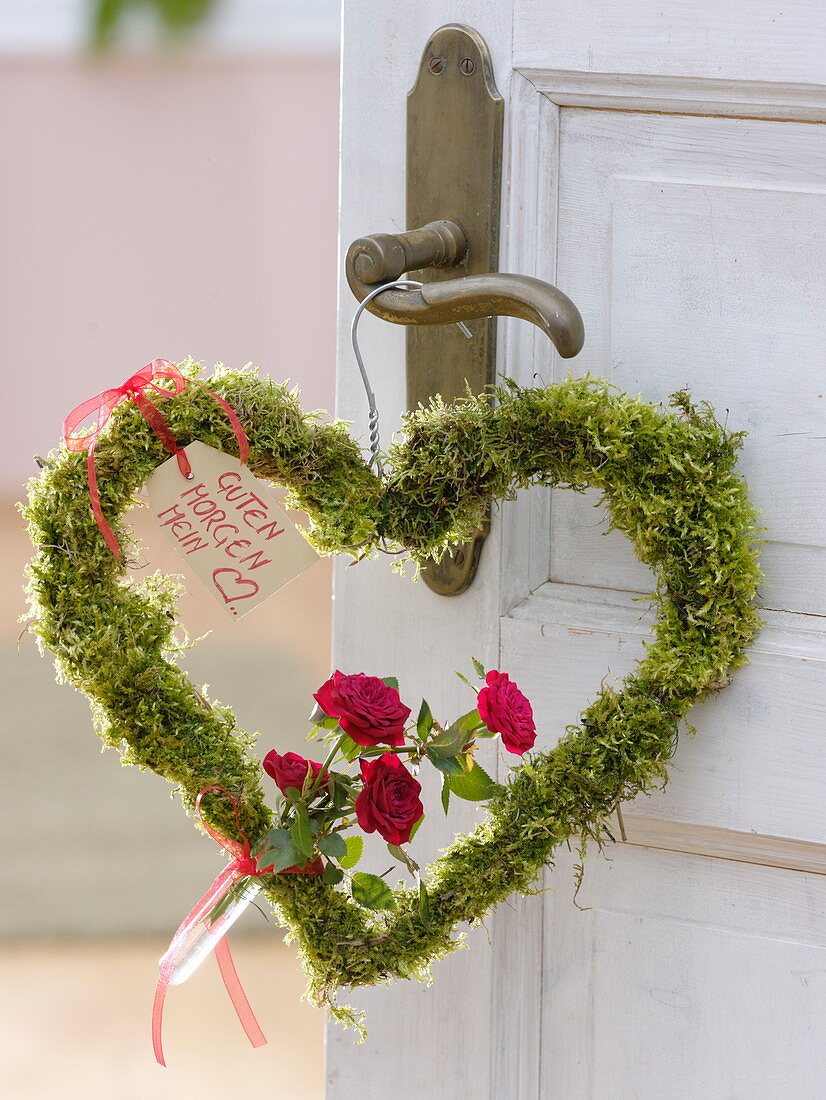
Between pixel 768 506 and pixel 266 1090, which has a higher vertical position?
pixel 768 506

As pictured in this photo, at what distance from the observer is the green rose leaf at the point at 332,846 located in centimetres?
55

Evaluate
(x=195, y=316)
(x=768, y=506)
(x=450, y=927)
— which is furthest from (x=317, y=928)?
(x=195, y=316)

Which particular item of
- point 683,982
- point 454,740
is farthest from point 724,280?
point 683,982

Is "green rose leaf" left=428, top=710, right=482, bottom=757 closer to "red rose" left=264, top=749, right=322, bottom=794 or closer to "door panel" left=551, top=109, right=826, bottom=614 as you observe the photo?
"red rose" left=264, top=749, right=322, bottom=794

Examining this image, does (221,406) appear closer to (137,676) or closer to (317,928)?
(137,676)

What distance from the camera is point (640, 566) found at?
0.59 metres

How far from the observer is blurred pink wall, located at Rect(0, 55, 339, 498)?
205 cm

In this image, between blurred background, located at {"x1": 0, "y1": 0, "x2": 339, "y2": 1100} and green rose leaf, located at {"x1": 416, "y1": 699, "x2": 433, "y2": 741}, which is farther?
blurred background, located at {"x1": 0, "y1": 0, "x2": 339, "y2": 1100}

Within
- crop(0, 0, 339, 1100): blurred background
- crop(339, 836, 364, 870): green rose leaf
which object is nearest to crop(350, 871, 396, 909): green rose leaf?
crop(339, 836, 364, 870): green rose leaf

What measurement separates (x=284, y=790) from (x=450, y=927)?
115 millimetres

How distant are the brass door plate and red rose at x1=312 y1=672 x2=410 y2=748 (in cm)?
16

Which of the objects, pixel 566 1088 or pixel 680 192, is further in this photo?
pixel 566 1088

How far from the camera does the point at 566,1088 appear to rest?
66cm

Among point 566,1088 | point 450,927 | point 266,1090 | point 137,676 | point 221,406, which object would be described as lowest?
point 266,1090
